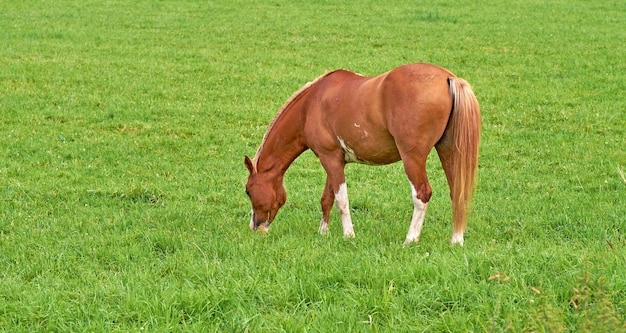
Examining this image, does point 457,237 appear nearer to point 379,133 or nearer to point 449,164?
point 449,164

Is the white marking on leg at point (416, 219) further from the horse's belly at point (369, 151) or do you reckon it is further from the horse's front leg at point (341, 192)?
the horse's front leg at point (341, 192)

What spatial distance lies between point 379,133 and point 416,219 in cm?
97

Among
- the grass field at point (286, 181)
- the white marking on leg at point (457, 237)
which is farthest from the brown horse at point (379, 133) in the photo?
the grass field at point (286, 181)

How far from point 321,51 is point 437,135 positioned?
14.8 metres

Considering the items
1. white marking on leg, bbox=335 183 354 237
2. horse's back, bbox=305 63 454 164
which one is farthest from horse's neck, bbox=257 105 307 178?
white marking on leg, bbox=335 183 354 237

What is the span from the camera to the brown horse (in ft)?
25.0

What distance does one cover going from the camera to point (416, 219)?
7891mm

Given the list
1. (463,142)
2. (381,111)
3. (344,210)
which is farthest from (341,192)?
(463,142)

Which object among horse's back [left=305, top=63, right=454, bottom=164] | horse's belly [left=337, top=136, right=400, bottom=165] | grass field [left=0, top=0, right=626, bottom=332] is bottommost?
grass field [left=0, top=0, right=626, bottom=332]

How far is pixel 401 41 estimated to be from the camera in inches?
918

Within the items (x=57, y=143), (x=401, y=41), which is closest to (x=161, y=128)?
(x=57, y=143)

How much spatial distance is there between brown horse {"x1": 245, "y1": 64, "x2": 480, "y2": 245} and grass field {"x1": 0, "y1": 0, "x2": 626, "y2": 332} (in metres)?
0.49

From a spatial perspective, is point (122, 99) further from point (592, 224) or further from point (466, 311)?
point (466, 311)

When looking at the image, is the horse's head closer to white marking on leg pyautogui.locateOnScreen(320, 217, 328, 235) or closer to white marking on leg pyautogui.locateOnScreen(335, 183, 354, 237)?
white marking on leg pyautogui.locateOnScreen(320, 217, 328, 235)
